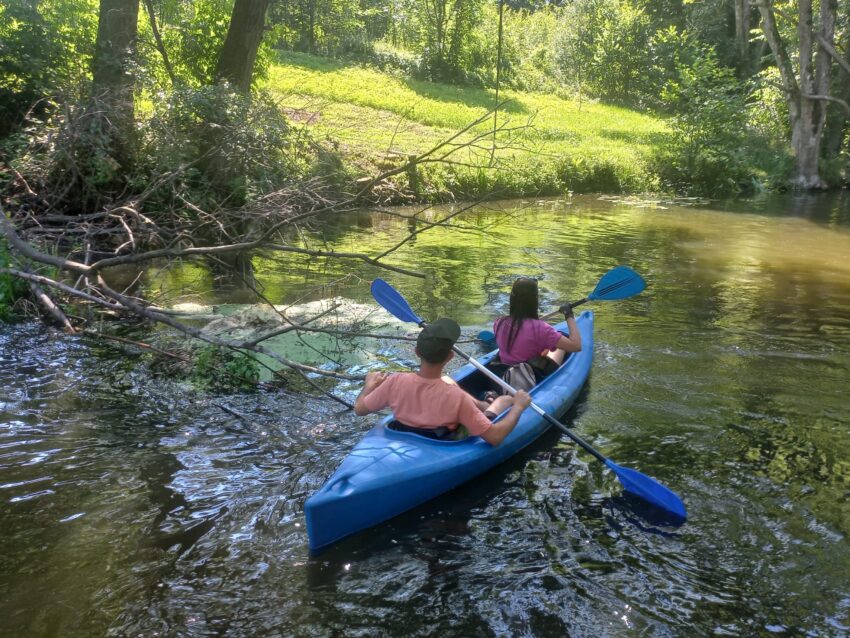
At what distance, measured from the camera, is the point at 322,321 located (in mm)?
6402

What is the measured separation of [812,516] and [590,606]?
1.49 m

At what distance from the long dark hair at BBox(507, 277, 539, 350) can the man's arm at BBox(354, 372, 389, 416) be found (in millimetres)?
1258

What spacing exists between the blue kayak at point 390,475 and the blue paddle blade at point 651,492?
691mm

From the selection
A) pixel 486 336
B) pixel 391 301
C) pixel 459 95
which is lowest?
pixel 486 336

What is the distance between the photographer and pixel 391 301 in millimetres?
5273

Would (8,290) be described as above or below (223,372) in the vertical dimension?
above

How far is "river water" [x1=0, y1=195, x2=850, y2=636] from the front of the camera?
296 cm

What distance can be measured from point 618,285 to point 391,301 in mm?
1776

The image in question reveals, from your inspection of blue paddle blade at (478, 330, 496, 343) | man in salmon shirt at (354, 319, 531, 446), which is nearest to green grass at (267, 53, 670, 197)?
blue paddle blade at (478, 330, 496, 343)

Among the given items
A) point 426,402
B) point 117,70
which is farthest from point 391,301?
point 117,70

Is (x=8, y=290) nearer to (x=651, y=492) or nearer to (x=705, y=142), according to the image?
(x=651, y=492)

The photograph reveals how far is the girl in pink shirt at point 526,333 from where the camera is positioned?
4.89 meters

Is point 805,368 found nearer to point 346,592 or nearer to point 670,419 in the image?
point 670,419

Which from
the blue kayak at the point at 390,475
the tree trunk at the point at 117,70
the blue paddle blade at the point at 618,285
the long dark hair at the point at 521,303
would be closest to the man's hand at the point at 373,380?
the blue kayak at the point at 390,475
